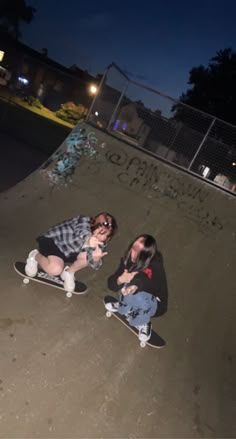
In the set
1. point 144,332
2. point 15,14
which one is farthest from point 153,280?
point 15,14

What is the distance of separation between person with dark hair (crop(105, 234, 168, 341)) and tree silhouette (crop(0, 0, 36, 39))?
63.6 meters

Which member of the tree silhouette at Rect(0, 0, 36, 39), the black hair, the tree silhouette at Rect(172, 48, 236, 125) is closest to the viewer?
the black hair

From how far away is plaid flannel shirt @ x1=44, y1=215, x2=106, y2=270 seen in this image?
4.67m

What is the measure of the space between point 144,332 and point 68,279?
1430mm

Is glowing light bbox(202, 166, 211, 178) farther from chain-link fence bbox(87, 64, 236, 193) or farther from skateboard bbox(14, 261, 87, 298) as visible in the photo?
skateboard bbox(14, 261, 87, 298)

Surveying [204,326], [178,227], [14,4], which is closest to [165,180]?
[178,227]

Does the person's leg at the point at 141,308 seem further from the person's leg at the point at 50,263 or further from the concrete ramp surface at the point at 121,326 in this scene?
the person's leg at the point at 50,263

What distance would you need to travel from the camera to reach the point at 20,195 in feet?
23.1

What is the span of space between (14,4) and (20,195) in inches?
2514

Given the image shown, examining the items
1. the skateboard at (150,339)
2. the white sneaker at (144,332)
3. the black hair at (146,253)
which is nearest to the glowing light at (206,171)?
the black hair at (146,253)

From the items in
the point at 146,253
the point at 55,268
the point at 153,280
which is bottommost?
the point at 55,268

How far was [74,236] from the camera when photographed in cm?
474

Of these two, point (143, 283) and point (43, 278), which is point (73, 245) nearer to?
point (43, 278)

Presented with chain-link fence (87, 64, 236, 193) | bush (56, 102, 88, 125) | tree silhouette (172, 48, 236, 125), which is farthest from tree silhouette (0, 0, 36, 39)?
chain-link fence (87, 64, 236, 193)
